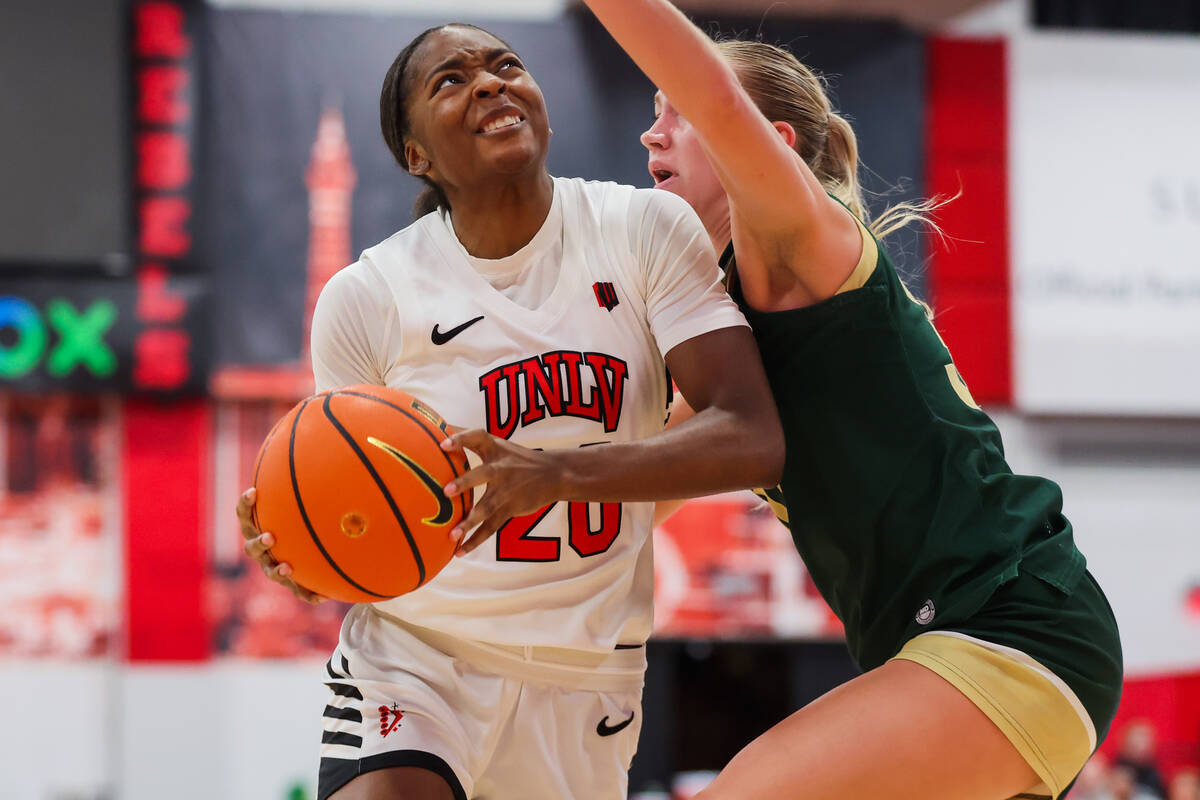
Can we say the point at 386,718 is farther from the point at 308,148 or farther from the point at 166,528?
the point at 308,148

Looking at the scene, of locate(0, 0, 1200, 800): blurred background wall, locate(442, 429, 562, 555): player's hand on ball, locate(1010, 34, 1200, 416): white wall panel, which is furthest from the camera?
locate(1010, 34, 1200, 416): white wall panel

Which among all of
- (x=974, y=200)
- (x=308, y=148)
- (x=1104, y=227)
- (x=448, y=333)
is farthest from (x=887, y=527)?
(x=1104, y=227)

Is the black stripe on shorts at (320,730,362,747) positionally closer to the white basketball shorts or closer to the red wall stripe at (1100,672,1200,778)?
the white basketball shorts

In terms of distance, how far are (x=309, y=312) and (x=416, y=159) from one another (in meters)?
5.29

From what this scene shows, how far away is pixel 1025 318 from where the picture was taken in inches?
331

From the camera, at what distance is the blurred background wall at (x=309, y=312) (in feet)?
24.7

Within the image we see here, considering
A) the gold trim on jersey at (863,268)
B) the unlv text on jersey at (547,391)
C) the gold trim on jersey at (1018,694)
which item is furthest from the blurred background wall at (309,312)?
the gold trim on jersey at (1018,694)

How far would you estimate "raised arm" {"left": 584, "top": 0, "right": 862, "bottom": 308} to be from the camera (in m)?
2.21

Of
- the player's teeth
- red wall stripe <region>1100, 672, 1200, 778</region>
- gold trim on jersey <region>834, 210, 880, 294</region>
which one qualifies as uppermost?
the player's teeth

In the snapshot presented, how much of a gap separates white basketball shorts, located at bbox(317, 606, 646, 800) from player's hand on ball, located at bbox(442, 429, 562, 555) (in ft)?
1.75

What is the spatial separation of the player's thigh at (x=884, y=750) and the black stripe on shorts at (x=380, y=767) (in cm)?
50

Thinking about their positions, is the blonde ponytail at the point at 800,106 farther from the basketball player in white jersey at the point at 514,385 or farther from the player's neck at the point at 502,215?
the player's neck at the point at 502,215

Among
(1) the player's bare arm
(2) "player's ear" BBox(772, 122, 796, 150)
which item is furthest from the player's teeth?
(2) "player's ear" BBox(772, 122, 796, 150)

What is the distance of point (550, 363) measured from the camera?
2.49 m
